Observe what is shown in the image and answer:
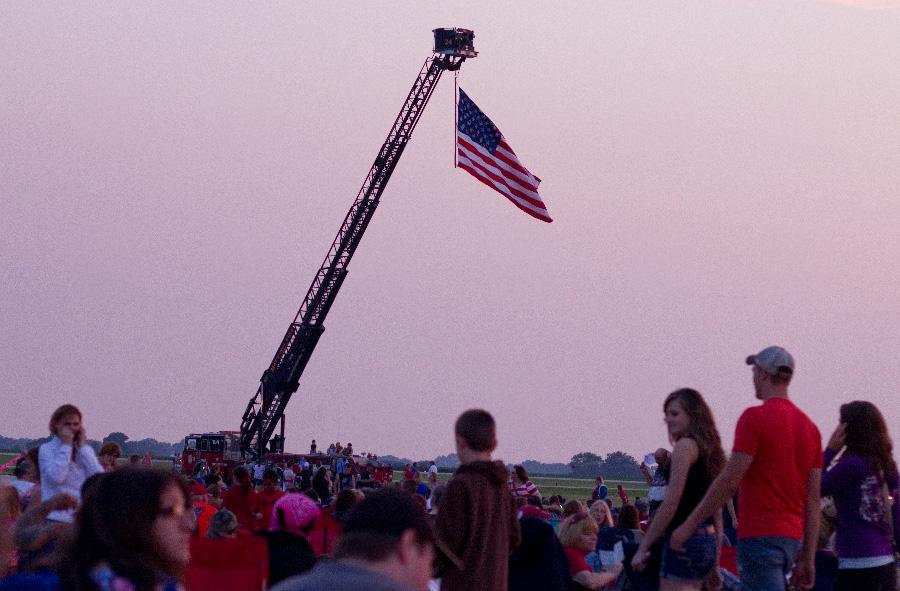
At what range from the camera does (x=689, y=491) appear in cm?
692

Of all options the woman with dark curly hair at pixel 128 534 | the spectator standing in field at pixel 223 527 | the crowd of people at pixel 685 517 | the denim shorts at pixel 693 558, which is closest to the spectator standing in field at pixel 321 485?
the spectator standing in field at pixel 223 527

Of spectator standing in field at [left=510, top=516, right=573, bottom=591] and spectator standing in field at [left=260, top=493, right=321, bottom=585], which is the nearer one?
spectator standing in field at [left=510, top=516, right=573, bottom=591]

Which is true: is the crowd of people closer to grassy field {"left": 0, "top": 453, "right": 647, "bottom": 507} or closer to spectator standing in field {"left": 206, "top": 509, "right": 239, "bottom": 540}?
spectator standing in field {"left": 206, "top": 509, "right": 239, "bottom": 540}

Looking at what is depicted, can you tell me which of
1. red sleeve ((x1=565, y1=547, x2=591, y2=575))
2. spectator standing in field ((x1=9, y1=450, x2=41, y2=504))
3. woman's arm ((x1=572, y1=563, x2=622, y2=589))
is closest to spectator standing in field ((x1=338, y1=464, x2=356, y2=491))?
spectator standing in field ((x1=9, y1=450, x2=41, y2=504))

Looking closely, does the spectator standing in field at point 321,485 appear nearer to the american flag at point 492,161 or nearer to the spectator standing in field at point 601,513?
the american flag at point 492,161

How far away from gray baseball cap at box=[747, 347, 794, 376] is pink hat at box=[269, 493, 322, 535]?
3248 mm

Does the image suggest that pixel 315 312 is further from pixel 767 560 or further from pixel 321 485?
pixel 767 560

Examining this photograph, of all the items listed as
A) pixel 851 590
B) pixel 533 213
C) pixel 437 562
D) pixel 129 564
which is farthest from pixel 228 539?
pixel 533 213

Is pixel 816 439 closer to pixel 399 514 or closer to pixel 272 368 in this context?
pixel 399 514

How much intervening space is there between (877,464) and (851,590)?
0.72 m

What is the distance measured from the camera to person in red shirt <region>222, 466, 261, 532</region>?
11.9 m

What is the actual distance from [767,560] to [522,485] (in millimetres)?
13184

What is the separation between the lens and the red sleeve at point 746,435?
6.57m

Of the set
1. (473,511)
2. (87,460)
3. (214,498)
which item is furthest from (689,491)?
(214,498)
